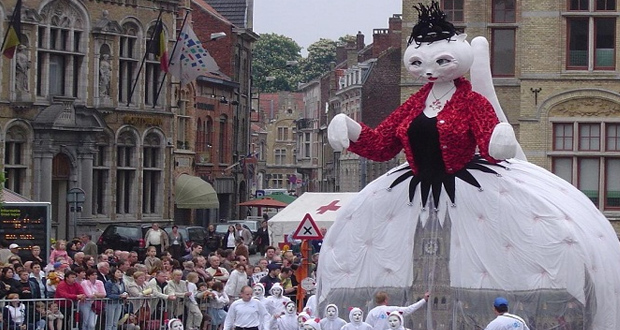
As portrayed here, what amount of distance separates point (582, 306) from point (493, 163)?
75.0 inches

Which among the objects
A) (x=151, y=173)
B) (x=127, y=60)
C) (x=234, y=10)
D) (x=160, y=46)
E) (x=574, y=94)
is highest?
(x=234, y=10)

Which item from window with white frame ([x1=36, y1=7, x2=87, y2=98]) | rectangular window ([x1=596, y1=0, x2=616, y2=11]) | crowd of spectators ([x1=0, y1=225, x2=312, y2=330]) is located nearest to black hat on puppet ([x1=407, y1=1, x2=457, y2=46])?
crowd of spectators ([x1=0, y1=225, x2=312, y2=330])

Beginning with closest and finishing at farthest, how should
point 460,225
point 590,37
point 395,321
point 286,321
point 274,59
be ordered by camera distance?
point 395,321 < point 460,225 < point 286,321 < point 590,37 < point 274,59

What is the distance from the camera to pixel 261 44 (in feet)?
429

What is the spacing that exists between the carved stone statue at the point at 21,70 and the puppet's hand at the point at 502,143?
1132 inches

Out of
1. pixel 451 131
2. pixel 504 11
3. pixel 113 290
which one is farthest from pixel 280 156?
pixel 451 131

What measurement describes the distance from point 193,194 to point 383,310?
126 feet

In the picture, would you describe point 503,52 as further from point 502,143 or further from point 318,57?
point 318,57

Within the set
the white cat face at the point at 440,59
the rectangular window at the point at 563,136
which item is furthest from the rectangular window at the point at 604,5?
the white cat face at the point at 440,59

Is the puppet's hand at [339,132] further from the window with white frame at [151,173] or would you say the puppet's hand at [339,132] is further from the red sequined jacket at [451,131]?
the window with white frame at [151,173]

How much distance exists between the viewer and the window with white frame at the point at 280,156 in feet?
432

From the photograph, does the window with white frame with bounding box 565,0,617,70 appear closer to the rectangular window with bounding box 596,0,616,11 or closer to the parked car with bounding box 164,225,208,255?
the rectangular window with bounding box 596,0,616,11

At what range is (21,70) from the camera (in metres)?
45.6

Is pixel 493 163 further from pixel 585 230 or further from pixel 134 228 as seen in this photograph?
pixel 134 228
